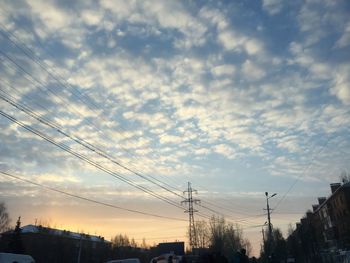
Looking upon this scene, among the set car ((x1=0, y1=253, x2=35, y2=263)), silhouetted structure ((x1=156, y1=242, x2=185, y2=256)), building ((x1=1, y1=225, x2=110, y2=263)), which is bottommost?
car ((x1=0, y1=253, x2=35, y2=263))

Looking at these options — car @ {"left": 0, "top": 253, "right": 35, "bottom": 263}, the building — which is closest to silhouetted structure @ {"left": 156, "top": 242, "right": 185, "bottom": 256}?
the building

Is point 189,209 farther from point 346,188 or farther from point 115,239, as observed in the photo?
point 115,239

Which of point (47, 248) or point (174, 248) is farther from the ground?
point (47, 248)

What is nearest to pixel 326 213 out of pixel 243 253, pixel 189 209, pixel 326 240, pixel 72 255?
pixel 326 240

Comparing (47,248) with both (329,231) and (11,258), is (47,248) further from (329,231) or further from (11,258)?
(11,258)

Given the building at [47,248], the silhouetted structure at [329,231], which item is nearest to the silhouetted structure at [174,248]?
the building at [47,248]

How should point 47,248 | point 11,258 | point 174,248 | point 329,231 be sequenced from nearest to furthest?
point 11,258, point 174,248, point 329,231, point 47,248

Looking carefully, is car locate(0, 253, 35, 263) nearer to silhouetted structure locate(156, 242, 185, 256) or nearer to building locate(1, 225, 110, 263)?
silhouetted structure locate(156, 242, 185, 256)

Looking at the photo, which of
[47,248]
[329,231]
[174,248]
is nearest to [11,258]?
[174,248]

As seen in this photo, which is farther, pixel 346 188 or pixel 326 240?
pixel 326 240

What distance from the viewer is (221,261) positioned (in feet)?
A: 63.2

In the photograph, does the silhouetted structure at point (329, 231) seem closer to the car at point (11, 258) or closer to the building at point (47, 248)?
the building at point (47, 248)

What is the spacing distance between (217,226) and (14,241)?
195 feet

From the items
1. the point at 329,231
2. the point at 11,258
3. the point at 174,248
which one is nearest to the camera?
the point at 11,258
